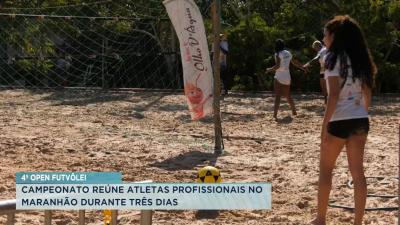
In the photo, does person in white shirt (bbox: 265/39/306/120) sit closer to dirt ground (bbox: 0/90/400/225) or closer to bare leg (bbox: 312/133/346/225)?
dirt ground (bbox: 0/90/400/225)

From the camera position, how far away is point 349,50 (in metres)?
5.71

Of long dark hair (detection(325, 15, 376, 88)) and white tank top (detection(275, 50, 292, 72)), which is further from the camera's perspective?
white tank top (detection(275, 50, 292, 72))

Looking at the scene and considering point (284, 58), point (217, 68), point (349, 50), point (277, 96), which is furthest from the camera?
point (277, 96)

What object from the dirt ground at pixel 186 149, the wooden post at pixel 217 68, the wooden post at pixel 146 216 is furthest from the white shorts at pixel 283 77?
the wooden post at pixel 146 216

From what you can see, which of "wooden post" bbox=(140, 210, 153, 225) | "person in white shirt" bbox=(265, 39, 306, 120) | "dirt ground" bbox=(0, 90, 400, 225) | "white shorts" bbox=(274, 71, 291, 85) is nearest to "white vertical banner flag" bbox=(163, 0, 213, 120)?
"dirt ground" bbox=(0, 90, 400, 225)

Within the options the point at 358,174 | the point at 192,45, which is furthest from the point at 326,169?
the point at 192,45

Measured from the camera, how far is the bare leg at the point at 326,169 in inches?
228

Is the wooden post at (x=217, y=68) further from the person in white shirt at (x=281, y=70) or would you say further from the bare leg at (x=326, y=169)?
the bare leg at (x=326, y=169)

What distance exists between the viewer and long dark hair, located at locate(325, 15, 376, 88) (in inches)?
224

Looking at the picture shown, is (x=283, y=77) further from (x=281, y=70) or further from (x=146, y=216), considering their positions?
(x=146, y=216)

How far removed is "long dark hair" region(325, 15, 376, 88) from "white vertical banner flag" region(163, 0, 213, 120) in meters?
5.00

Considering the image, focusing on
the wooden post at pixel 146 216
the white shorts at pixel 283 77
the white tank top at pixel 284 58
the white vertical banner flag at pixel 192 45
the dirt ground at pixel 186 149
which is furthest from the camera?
the white shorts at pixel 283 77

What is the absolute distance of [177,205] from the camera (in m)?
4.10

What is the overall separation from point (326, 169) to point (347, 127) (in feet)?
1.16
